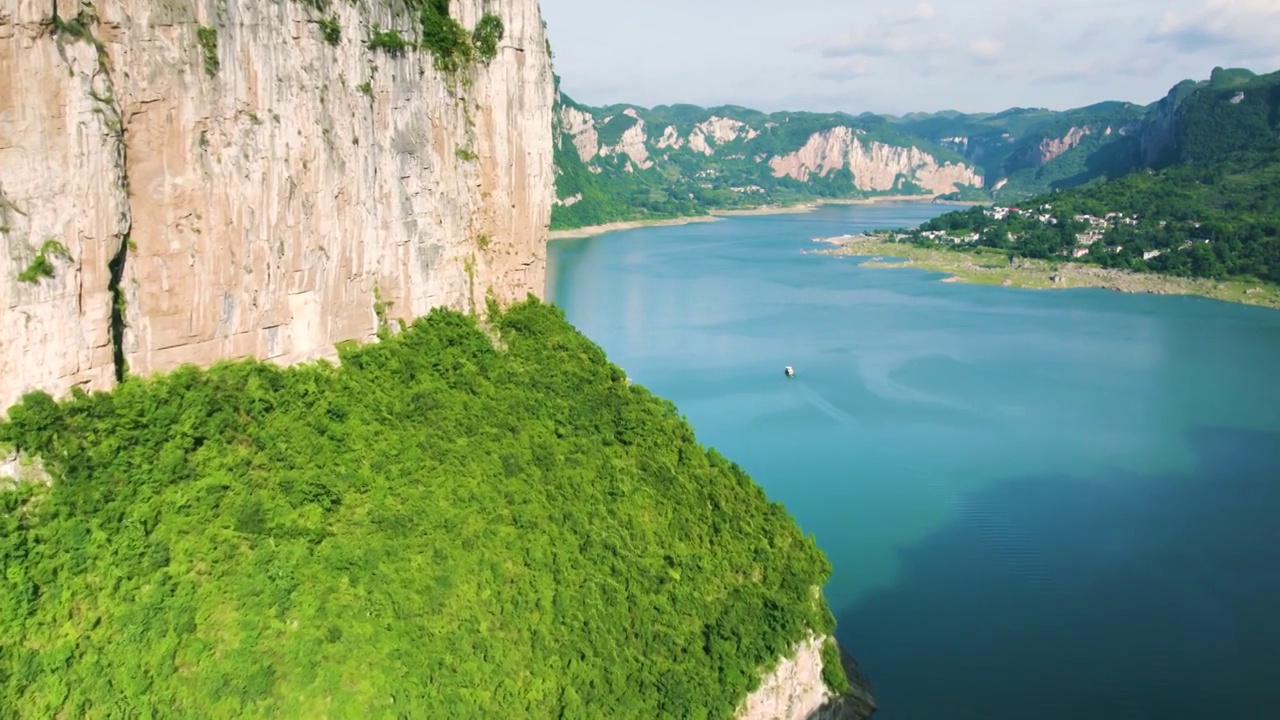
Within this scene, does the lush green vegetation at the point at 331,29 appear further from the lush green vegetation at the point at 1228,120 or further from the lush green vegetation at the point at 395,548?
the lush green vegetation at the point at 1228,120

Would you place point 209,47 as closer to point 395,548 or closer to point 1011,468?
point 395,548

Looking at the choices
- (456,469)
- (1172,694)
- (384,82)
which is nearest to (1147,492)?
(1172,694)

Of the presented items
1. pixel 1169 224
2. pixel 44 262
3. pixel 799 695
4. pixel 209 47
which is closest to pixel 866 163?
pixel 1169 224

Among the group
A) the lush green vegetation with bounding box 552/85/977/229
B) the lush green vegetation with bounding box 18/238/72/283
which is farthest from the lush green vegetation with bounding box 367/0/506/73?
the lush green vegetation with bounding box 552/85/977/229

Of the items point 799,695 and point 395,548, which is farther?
point 799,695

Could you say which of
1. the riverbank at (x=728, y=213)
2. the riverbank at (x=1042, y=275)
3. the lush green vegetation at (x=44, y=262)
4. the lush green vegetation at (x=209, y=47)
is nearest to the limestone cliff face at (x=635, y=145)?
the riverbank at (x=728, y=213)

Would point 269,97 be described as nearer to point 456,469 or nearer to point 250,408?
point 250,408
